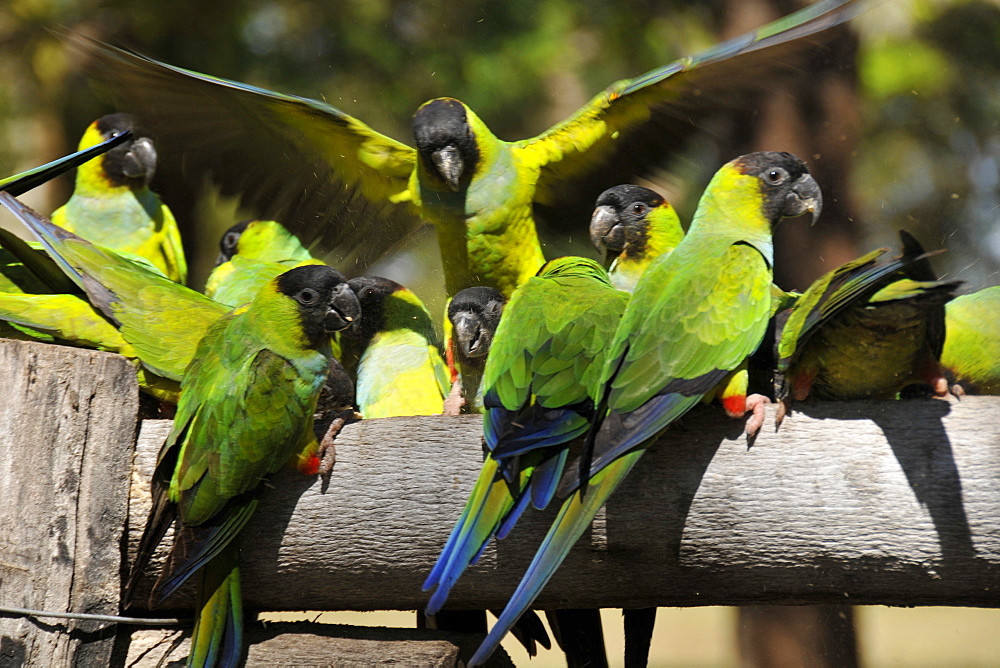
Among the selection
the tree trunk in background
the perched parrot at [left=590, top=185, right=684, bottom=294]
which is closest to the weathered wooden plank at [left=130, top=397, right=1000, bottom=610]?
the perched parrot at [left=590, top=185, right=684, bottom=294]

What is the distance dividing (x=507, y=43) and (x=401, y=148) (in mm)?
2664

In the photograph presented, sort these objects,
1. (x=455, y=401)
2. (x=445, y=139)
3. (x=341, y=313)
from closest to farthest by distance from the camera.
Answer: (x=341, y=313) < (x=455, y=401) < (x=445, y=139)

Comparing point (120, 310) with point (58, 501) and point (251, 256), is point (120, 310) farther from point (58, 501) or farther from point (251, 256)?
point (251, 256)

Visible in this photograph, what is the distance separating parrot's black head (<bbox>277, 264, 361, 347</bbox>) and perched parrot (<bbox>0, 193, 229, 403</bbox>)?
14.0 inches

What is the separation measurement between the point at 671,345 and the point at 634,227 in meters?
0.81

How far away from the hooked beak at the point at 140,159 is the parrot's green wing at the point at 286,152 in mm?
60

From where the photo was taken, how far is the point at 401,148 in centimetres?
285

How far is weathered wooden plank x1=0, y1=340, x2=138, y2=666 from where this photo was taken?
1661 millimetres

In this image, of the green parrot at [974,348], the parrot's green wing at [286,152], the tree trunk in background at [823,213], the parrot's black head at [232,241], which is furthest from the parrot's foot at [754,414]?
the tree trunk in background at [823,213]

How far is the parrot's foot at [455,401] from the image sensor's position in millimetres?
2322

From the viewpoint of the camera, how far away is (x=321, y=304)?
1.98m

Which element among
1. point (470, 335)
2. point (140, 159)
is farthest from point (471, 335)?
point (140, 159)

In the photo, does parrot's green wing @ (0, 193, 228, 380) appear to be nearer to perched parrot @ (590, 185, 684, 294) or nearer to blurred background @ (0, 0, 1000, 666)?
perched parrot @ (590, 185, 684, 294)

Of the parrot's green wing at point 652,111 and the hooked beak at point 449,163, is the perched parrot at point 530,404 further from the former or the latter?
the parrot's green wing at point 652,111
